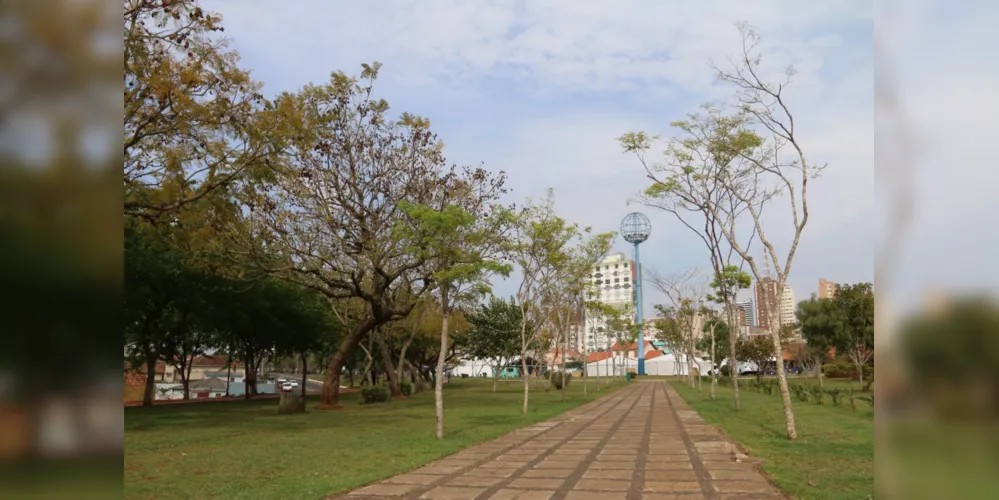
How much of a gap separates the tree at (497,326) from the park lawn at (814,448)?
88.3 ft

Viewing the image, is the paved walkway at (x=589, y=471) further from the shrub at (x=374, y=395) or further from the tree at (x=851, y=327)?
the shrub at (x=374, y=395)

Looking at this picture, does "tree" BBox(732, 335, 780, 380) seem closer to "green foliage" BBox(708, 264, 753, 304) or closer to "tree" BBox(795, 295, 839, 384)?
"tree" BBox(795, 295, 839, 384)

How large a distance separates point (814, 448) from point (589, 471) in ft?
13.9

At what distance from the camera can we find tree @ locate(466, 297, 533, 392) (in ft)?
150

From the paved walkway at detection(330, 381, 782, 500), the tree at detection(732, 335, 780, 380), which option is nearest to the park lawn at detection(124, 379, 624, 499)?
the paved walkway at detection(330, 381, 782, 500)

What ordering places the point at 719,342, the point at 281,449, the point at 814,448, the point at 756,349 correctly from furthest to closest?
1. the point at 719,342
2. the point at 756,349
3. the point at 281,449
4. the point at 814,448

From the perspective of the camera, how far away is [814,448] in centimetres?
1039

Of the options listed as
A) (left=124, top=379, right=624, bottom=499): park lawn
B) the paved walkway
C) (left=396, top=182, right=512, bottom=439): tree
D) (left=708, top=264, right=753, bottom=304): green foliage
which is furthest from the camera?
(left=708, top=264, right=753, bottom=304): green foliage

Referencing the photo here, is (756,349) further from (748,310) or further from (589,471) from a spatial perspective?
(589,471)

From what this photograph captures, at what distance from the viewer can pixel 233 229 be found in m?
16.7

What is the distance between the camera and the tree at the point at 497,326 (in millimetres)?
45625

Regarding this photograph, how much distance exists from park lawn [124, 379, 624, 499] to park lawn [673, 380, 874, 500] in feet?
16.1
